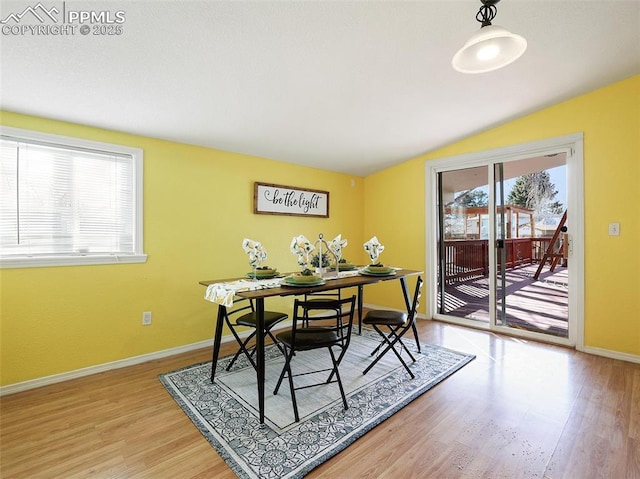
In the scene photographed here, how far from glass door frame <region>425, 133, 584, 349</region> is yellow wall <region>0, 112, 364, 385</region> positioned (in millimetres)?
1928

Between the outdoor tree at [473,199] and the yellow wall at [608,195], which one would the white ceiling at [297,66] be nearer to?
the yellow wall at [608,195]

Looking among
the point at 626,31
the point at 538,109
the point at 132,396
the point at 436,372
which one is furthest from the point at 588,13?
the point at 132,396

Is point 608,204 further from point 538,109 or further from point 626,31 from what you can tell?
point 626,31

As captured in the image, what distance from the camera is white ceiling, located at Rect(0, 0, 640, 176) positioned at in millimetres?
1761

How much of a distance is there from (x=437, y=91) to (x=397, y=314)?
205 centimetres

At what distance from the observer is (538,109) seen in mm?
3328

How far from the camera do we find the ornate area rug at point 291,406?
5.46 feet

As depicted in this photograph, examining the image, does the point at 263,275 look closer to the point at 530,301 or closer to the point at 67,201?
the point at 67,201

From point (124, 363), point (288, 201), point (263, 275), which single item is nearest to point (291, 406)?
point (263, 275)

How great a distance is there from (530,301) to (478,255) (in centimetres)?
78

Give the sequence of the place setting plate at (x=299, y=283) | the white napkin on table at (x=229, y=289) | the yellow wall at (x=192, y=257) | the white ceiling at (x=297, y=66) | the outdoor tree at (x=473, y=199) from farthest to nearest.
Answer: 1. the outdoor tree at (x=473, y=199)
2. the yellow wall at (x=192, y=257)
3. the place setting plate at (x=299, y=283)
4. the white napkin on table at (x=229, y=289)
5. the white ceiling at (x=297, y=66)

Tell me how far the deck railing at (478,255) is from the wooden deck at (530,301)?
0.10 metres

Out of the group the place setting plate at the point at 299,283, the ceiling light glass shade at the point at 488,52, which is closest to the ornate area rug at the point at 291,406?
the place setting plate at the point at 299,283

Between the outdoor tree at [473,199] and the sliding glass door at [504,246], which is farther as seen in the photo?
the outdoor tree at [473,199]
